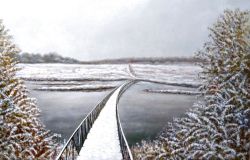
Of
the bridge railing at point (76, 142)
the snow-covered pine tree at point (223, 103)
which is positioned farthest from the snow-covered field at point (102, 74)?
the snow-covered pine tree at point (223, 103)

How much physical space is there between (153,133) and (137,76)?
1748cm

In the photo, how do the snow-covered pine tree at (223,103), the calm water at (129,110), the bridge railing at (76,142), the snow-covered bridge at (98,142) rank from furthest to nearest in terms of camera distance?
the calm water at (129,110), the snow-covered bridge at (98,142), the bridge railing at (76,142), the snow-covered pine tree at (223,103)

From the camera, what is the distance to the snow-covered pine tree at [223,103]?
13477 millimetres

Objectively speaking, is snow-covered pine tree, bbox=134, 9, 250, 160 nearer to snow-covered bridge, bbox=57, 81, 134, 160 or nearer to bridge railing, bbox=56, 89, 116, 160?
snow-covered bridge, bbox=57, 81, 134, 160

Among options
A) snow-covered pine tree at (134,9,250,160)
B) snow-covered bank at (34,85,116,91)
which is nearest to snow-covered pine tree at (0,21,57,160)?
snow-covered pine tree at (134,9,250,160)

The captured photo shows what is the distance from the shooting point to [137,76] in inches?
1702

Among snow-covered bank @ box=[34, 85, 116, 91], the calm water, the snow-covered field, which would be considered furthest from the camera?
the snow-covered field

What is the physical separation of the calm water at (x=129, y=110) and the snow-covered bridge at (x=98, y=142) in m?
1.20

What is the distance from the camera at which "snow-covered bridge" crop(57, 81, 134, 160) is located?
14.9 meters

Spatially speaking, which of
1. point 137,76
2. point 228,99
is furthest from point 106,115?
point 137,76

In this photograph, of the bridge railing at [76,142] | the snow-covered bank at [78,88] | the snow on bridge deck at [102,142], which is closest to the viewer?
the bridge railing at [76,142]

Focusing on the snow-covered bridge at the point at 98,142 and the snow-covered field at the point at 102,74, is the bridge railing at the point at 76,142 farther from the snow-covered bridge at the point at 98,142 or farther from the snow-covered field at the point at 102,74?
the snow-covered field at the point at 102,74

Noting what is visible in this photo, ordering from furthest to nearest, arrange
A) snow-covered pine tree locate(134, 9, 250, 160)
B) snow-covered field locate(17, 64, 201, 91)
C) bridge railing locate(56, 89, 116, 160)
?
snow-covered field locate(17, 64, 201, 91)
bridge railing locate(56, 89, 116, 160)
snow-covered pine tree locate(134, 9, 250, 160)

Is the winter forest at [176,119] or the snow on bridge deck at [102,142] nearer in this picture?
the winter forest at [176,119]
